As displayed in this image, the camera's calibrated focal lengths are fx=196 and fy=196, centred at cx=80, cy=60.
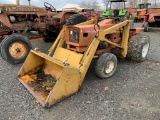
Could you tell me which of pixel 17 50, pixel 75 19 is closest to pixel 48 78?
pixel 17 50

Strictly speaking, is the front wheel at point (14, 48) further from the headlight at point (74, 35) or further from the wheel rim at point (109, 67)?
the wheel rim at point (109, 67)

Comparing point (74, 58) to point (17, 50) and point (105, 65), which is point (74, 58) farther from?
point (17, 50)

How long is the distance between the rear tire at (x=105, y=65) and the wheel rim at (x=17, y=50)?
2347 mm

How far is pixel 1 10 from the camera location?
572 cm

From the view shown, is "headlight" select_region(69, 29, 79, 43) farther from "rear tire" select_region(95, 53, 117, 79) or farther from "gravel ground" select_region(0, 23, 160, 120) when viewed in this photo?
"gravel ground" select_region(0, 23, 160, 120)

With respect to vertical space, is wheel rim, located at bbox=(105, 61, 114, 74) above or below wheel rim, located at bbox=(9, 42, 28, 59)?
below

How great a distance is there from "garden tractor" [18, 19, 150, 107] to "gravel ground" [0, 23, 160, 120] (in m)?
0.15

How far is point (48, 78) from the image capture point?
4.07 meters

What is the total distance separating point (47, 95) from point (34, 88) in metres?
0.42

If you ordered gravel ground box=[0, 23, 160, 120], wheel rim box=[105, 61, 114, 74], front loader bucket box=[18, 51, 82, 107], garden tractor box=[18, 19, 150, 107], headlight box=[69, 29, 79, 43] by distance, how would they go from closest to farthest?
gravel ground box=[0, 23, 160, 120] → front loader bucket box=[18, 51, 82, 107] → garden tractor box=[18, 19, 150, 107] → wheel rim box=[105, 61, 114, 74] → headlight box=[69, 29, 79, 43]

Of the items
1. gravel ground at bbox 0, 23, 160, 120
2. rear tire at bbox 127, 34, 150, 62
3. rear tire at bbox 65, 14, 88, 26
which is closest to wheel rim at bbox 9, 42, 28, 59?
gravel ground at bbox 0, 23, 160, 120

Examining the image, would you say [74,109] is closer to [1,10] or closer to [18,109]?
[18,109]

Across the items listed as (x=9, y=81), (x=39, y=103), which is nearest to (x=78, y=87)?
(x=39, y=103)

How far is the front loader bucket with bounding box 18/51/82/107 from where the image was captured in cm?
326
